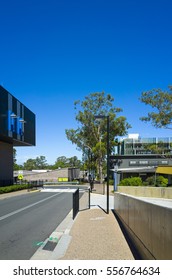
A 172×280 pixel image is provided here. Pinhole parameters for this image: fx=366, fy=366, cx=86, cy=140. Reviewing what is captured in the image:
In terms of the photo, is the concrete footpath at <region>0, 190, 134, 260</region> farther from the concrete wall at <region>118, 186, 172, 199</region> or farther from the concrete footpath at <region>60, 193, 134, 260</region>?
the concrete wall at <region>118, 186, 172, 199</region>

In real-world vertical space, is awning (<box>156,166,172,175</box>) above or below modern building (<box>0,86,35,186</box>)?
below

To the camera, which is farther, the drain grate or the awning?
the awning

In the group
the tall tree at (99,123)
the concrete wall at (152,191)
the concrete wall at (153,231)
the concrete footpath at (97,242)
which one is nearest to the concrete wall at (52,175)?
the tall tree at (99,123)

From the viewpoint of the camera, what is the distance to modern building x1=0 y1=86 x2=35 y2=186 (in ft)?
128

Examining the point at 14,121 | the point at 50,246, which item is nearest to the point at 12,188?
the point at 14,121

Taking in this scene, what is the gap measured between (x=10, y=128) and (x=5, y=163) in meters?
6.72

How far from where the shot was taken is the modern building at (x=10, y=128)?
39.0m

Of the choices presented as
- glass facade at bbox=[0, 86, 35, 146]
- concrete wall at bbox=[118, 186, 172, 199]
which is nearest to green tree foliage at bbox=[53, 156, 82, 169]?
glass facade at bbox=[0, 86, 35, 146]

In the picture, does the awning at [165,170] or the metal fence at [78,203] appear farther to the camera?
the awning at [165,170]

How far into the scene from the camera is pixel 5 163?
45.3m

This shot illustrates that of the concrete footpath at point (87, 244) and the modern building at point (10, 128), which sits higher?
the modern building at point (10, 128)

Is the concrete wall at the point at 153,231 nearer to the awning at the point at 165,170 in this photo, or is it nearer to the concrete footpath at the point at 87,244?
the concrete footpath at the point at 87,244

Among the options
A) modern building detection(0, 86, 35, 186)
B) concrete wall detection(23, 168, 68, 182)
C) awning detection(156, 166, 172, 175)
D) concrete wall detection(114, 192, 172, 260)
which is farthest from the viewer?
concrete wall detection(23, 168, 68, 182)
